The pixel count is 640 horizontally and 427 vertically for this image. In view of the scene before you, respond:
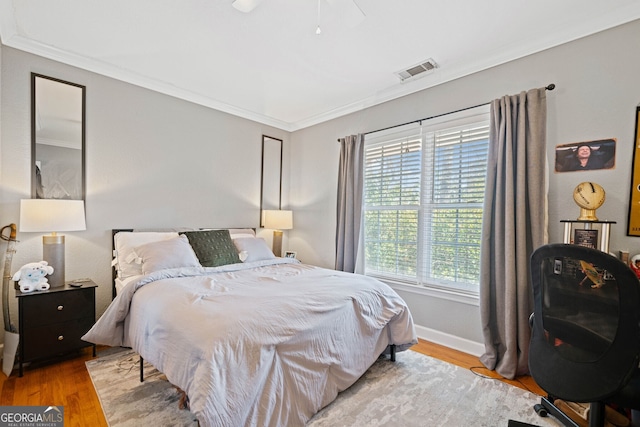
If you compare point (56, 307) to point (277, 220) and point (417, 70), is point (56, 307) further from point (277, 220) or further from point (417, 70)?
point (417, 70)

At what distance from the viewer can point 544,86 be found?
2.36m

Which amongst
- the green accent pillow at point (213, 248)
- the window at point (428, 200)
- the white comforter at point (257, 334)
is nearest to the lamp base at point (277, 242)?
the green accent pillow at point (213, 248)

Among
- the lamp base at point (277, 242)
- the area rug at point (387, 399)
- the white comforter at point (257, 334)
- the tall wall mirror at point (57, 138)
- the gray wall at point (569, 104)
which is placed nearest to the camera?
the white comforter at point (257, 334)

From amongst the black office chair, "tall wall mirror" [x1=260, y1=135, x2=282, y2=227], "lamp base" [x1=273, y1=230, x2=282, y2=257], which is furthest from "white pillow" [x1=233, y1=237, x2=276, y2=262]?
the black office chair

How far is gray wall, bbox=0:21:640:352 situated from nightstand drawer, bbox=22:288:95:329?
1.37 ft

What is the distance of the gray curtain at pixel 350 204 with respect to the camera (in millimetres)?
3574

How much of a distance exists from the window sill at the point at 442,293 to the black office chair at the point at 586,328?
3.85 feet

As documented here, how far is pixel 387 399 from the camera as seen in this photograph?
6.45ft

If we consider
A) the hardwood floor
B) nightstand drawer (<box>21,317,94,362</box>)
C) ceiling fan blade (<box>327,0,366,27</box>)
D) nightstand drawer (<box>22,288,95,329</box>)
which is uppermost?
ceiling fan blade (<box>327,0,366,27</box>)

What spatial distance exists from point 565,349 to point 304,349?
1.29 metres

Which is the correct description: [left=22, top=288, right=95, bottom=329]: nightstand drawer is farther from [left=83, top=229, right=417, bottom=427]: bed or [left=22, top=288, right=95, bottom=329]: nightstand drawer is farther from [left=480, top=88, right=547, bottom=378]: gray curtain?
[left=480, top=88, right=547, bottom=378]: gray curtain

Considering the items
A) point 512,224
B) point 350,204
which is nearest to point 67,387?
point 350,204

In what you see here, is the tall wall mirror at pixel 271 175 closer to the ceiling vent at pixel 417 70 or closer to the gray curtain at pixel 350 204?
the gray curtain at pixel 350 204

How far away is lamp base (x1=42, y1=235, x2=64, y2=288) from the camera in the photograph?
7.93ft
